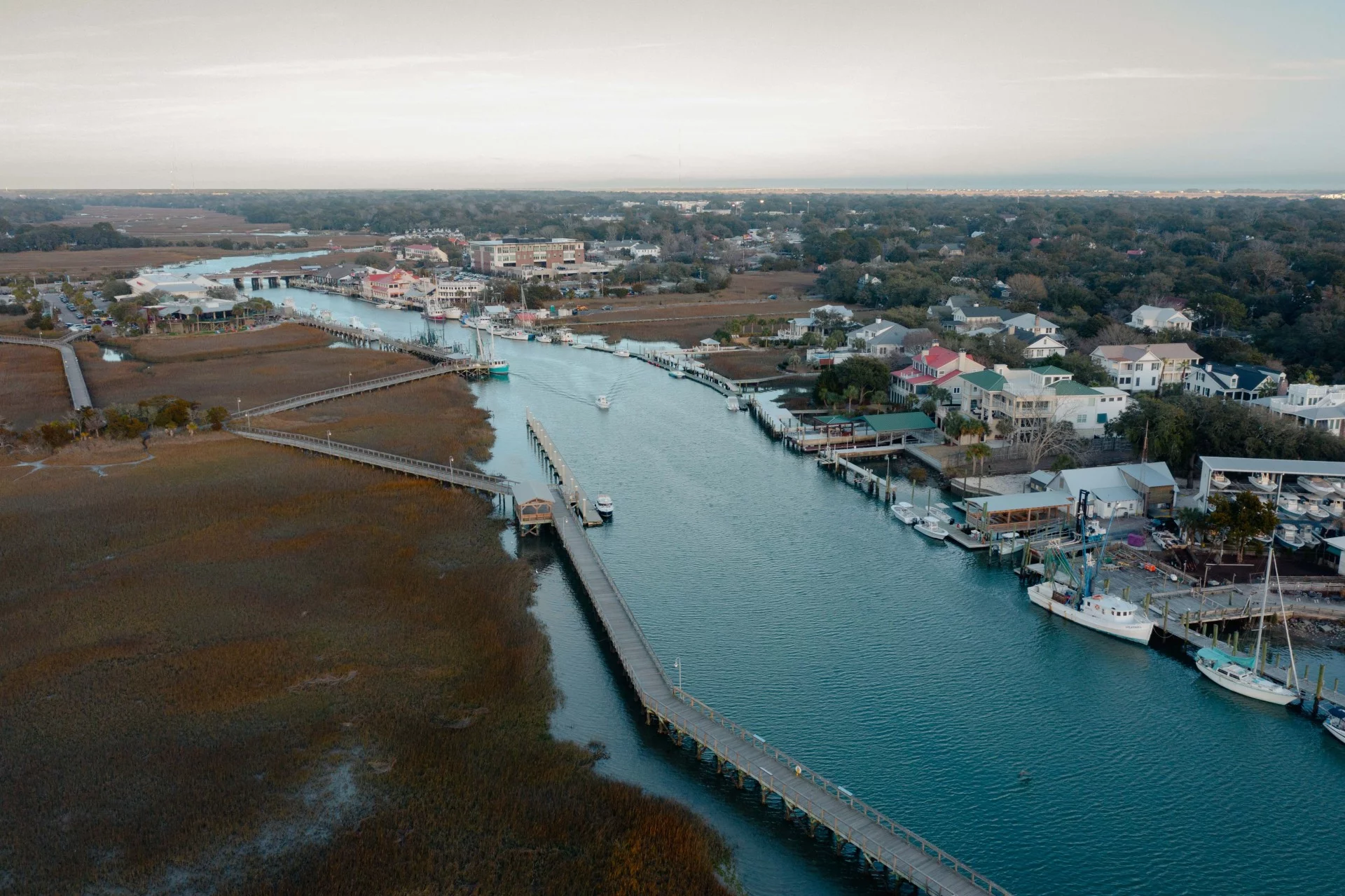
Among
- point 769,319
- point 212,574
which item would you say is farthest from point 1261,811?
point 769,319

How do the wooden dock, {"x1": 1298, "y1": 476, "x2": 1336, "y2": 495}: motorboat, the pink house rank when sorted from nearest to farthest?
{"x1": 1298, "y1": 476, "x2": 1336, "y2": 495}: motorboat
the wooden dock
the pink house

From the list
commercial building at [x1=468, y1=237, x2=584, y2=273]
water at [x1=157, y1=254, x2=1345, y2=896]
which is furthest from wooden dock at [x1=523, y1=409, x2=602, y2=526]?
commercial building at [x1=468, y1=237, x2=584, y2=273]

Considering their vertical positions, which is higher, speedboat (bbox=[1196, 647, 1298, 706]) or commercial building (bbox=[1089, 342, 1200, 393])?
commercial building (bbox=[1089, 342, 1200, 393])

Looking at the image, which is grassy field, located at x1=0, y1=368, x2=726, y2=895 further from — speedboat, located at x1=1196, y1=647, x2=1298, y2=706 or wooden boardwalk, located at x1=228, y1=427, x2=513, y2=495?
speedboat, located at x1=1196, y1=647, x2=1298, y2=706

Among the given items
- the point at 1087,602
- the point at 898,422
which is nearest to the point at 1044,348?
the point at 898,422

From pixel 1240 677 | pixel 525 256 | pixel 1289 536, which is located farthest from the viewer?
pixel 525 256

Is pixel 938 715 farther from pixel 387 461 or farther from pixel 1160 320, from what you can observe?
pixel 1160 320
